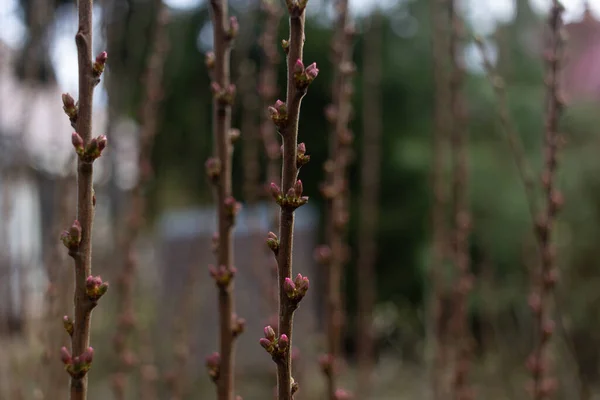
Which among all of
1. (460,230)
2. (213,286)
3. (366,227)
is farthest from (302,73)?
(213,286)

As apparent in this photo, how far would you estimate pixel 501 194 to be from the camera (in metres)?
3.86

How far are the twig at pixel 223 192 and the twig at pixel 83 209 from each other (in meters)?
0.19

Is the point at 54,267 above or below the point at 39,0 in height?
below

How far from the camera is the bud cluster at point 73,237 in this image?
475 millimetres

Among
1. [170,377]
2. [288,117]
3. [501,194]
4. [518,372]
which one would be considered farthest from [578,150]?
[288,117]

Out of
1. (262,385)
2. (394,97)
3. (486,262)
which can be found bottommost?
(262,385)

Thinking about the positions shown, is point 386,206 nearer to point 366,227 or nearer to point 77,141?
point 366,227

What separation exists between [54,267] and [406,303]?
12.5 ft

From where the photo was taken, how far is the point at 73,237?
1.57 ft

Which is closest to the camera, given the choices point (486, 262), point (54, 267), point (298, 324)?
point (54, 267)

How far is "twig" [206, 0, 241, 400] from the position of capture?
2.17ft

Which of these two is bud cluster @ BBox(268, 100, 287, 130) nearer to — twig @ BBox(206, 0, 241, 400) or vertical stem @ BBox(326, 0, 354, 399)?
twig @ BBox(206, 0, 241, 400)

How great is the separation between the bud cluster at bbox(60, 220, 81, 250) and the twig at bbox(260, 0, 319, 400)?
0.15 m

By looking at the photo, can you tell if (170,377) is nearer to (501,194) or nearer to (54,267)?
(54,267)
